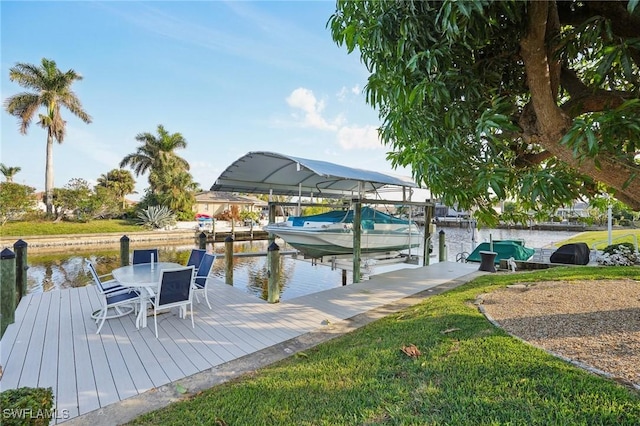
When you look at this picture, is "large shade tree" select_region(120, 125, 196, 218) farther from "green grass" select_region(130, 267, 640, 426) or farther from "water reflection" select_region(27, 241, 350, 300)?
"green grass" select_region(130, 267, 640, 426)

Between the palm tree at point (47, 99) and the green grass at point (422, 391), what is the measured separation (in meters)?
30.2

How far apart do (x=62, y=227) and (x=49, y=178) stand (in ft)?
17.2

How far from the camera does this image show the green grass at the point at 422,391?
2.27 m

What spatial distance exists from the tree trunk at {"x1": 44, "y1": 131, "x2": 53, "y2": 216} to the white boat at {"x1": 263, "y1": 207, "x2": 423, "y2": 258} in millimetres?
25941

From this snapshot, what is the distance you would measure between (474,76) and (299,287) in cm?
857

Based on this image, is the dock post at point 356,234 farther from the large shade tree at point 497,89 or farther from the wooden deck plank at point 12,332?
Result: the wooden deck plank at point 12,332

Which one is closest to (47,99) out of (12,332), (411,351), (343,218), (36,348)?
(12,332)

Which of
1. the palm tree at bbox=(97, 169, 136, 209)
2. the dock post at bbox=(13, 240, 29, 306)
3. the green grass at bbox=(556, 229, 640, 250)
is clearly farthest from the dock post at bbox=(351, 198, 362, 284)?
the palm tree at bbox=(97, 169, 136, 209)

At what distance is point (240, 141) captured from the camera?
54.9ft

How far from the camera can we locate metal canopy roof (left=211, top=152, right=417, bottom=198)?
7.22 m

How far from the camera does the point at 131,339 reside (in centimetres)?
422

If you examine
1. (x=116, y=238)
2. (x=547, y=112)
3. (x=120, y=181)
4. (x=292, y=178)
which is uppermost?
(x=120, y=181)

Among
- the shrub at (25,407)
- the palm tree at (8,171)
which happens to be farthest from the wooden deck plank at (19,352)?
the palm tree at (8,171)

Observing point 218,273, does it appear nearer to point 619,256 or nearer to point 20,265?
point 20,265
